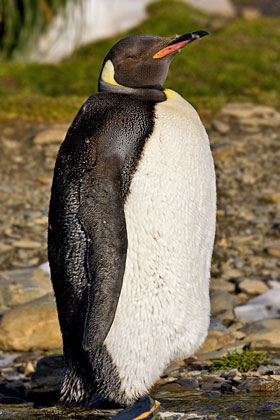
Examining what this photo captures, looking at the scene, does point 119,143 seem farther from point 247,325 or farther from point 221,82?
point 221,82

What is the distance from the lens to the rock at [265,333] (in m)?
4.19

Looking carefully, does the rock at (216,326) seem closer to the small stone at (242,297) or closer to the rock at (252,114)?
the small stone at (242,297)

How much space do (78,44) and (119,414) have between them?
12.4m

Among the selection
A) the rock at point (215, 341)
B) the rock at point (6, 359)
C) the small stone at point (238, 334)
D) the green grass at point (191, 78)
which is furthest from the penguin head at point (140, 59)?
the green grass at point (191, 78)

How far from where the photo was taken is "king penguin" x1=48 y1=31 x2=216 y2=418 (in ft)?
9.74

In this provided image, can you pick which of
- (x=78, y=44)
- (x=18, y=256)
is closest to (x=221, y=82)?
(x=78, y=44)

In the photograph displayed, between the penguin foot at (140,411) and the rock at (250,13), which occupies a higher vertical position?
the penguin foot at (140,411)

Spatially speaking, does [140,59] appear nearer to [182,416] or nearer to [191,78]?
[182,416]

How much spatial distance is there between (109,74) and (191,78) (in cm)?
781

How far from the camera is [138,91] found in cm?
326

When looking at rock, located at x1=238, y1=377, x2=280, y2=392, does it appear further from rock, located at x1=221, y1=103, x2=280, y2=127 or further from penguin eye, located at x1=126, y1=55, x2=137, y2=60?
rock, located at x1=221, y1=103, x2=280, y2=127

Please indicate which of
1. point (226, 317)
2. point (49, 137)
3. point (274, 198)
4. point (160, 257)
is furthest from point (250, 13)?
point (160, 257)

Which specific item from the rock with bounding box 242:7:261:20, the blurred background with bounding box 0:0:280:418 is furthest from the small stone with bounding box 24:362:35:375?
the rock with bounding box 242:7:261:20

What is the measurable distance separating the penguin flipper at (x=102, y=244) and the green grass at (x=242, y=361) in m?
1.16
